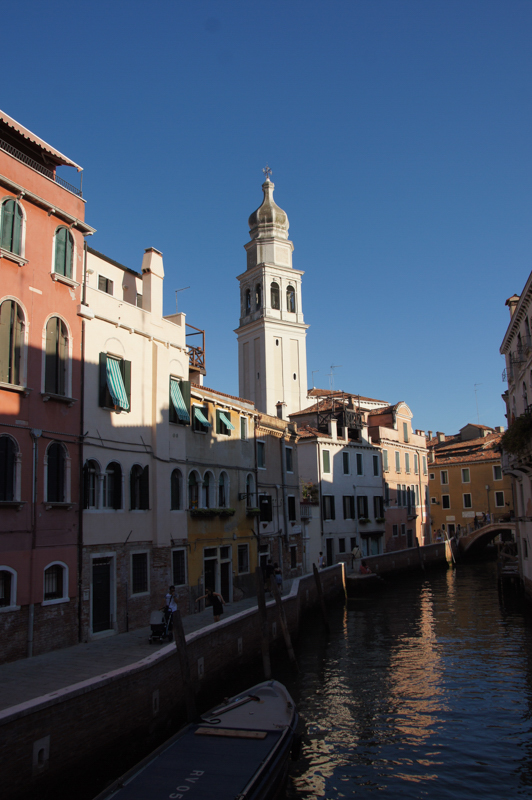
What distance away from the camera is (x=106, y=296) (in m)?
17.5

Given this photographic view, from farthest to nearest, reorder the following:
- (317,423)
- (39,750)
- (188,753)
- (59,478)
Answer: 1. (317,423)
2. (59,478)
3. (188,753)
4. (39,750)

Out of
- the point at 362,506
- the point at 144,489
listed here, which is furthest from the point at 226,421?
the point at 362,506

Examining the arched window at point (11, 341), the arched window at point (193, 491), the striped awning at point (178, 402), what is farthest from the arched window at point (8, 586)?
the arched window at point (193, 491)

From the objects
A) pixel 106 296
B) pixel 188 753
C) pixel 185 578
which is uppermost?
pixel 106 296

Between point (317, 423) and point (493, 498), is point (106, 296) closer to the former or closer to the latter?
point (317, 423)

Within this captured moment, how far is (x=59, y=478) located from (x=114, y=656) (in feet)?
14.0

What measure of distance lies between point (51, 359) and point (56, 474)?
2.65 metres

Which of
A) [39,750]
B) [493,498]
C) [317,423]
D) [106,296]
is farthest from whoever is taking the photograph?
[493,498]

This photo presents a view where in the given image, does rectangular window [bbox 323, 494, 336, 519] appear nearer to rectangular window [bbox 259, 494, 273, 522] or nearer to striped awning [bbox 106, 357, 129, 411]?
rectangular window [bbox 259, 494, 273, 522]

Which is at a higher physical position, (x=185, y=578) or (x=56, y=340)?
(x=56, y=340)

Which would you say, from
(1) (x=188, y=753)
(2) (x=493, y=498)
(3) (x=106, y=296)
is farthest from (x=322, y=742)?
(2) (x=493, y=498)

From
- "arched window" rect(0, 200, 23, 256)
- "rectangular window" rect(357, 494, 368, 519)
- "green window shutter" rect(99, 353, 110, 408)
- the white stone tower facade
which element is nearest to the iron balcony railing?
"arched window" rect(0, 200, 23, 256)

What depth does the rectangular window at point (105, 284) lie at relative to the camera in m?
18.4

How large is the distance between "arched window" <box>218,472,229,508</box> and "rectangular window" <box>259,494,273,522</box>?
2.31 meters
